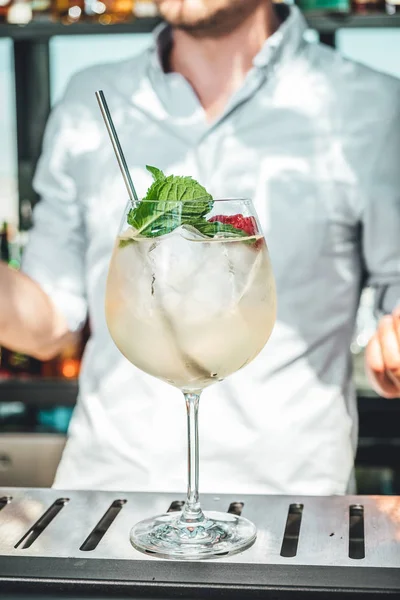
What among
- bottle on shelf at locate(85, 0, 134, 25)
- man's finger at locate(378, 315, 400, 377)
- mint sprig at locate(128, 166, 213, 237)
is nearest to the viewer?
mint sprig at locate(128, 166, 213, 237)

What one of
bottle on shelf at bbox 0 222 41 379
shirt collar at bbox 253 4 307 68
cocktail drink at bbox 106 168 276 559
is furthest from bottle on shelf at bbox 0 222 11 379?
cocktail drink at bbox 106 168 276 559

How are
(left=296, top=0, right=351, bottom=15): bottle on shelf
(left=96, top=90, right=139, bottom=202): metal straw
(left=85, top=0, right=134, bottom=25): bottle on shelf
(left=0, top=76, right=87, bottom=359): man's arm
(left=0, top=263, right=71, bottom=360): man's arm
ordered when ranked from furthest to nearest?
(left=85, top=0, right=134, bottom=25): bottle on shelf
(left=296, top=0, right=351, bottom=15): bottle on shelf
(left=0, top=76, right=87, bottom=359): man's arm
(left=0, top=263, right=71, bottom=360): man's arm
(left=96, top=90, right=139, bottom=202): metal straw

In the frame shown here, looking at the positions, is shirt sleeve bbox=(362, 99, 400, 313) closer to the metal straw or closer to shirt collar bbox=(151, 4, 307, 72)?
shirt collar bbox=(151, 4, 307, 72)

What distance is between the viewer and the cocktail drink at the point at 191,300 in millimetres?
865

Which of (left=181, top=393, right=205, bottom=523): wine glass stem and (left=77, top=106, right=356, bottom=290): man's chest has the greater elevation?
(left=77, top=106, right=356, bottom=290): man's chest

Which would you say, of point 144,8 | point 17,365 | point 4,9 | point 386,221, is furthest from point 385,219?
point 4,9

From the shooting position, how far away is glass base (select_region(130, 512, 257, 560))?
0.86 metres

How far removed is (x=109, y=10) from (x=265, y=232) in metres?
1.32

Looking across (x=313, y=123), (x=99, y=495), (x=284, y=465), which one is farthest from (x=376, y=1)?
(x=99, y=495)

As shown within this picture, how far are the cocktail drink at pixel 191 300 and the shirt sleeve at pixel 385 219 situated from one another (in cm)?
71

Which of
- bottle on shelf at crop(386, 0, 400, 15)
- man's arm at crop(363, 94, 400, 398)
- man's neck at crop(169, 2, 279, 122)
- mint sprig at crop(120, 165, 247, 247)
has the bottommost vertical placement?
man's arm at crop(363, 94, 400, 398)

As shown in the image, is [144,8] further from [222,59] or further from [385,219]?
[385,219]

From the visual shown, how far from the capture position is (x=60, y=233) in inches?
68.0

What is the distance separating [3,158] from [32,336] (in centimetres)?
145
